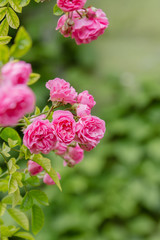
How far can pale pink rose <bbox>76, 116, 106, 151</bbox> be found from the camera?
605 mm

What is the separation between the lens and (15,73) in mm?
404

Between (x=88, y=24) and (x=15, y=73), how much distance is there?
278mm

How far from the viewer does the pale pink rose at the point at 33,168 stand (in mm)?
715

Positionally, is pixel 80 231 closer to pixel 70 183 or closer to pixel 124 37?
pixel 70 183

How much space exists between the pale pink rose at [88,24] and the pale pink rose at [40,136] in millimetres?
166

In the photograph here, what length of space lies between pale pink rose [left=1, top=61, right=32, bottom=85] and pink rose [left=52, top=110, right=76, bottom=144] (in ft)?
0.60

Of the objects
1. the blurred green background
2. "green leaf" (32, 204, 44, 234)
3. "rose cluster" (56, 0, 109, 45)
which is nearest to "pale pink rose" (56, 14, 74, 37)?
"rose cluster" (56, 0, 109, 45)

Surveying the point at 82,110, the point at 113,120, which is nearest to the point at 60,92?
the point at 82,110

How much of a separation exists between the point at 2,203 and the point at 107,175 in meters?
1.72

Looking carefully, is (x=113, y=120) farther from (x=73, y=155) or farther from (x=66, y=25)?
(x=66, y=25)

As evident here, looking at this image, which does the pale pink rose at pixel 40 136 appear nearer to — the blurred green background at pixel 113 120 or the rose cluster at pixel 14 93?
the rose cluster at pixel 14 93

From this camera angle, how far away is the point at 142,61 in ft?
9.15

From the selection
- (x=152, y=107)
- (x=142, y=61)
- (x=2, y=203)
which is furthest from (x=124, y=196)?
(x=2, y=203)

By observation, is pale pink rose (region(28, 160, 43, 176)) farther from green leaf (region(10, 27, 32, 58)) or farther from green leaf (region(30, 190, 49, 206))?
green leaf (region(10, 27, 32, 58))
